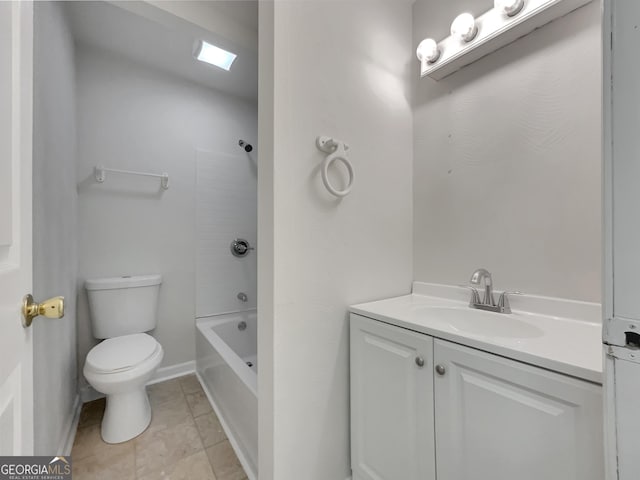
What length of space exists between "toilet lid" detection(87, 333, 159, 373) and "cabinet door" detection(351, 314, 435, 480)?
124cm

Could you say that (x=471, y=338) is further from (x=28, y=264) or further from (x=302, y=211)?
(x=28, y=264)

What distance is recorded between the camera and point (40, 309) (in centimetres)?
52

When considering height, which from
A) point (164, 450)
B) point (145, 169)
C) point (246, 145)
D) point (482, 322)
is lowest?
point (164, 450)

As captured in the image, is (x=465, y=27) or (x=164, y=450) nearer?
(x=465, y=27)

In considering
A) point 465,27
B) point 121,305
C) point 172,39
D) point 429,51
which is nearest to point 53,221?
point 121,305

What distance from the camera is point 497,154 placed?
121 centimetres

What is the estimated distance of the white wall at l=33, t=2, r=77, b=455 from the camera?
1045 millimetres

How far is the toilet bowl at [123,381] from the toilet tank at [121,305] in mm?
206

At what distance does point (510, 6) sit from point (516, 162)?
25.0 inches

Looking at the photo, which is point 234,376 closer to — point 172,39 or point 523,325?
point 523,325

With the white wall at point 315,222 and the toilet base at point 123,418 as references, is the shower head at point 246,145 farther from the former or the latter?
the toilet base at point 123,418

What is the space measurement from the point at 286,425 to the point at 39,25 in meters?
1.93

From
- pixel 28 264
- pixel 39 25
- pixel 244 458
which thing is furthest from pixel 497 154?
pixel 39 25

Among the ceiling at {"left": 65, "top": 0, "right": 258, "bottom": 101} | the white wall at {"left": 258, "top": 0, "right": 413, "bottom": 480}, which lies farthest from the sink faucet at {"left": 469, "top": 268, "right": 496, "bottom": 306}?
the ceiling at {"left": 65, "top": 0, "right": 258, "bottom": 101}
